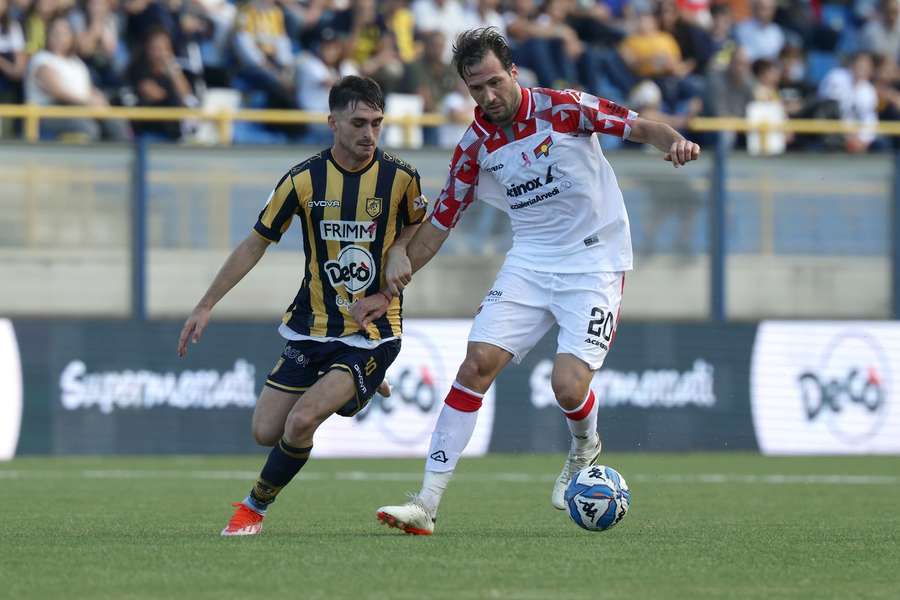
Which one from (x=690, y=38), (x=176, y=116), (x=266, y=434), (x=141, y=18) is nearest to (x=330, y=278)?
(x=266, y=434)

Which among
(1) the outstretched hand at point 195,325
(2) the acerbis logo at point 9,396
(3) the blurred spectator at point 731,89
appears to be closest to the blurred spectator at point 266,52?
(2) the acerbis logo at point 9,396

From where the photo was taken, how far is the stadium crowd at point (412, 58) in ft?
50.8

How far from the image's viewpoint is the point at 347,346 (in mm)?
7691

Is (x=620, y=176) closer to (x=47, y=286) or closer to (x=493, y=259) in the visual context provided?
(x=493, y=259)

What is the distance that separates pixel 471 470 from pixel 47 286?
4028 millimetres

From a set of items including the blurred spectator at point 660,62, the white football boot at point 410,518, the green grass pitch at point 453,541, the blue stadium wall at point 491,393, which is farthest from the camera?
the blurred spectator at point 660,62

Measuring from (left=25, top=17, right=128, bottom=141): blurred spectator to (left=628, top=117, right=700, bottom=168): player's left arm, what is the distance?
27.1 feet

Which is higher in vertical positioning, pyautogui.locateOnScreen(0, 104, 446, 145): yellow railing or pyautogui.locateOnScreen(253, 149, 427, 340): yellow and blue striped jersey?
pyautogui.locateOnScreen(0, 104, 446, 145): yellow railing

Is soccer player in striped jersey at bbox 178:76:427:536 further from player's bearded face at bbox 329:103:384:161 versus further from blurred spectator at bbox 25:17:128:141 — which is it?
blurred spectator at bbox 25:17:128:141

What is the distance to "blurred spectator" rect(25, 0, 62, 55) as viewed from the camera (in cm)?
1543

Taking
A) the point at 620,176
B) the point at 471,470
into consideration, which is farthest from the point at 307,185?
the point at 620,176

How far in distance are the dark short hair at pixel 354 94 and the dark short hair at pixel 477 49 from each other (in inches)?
15.7

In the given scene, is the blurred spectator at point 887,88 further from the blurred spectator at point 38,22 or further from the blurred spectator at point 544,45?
the blurred spectator at point 38,22

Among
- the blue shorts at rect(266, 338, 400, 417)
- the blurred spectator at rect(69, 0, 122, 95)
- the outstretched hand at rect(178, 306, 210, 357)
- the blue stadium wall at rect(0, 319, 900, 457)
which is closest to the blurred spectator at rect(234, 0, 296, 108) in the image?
the blurred spectator at rect(69, 0, 122, 95)
